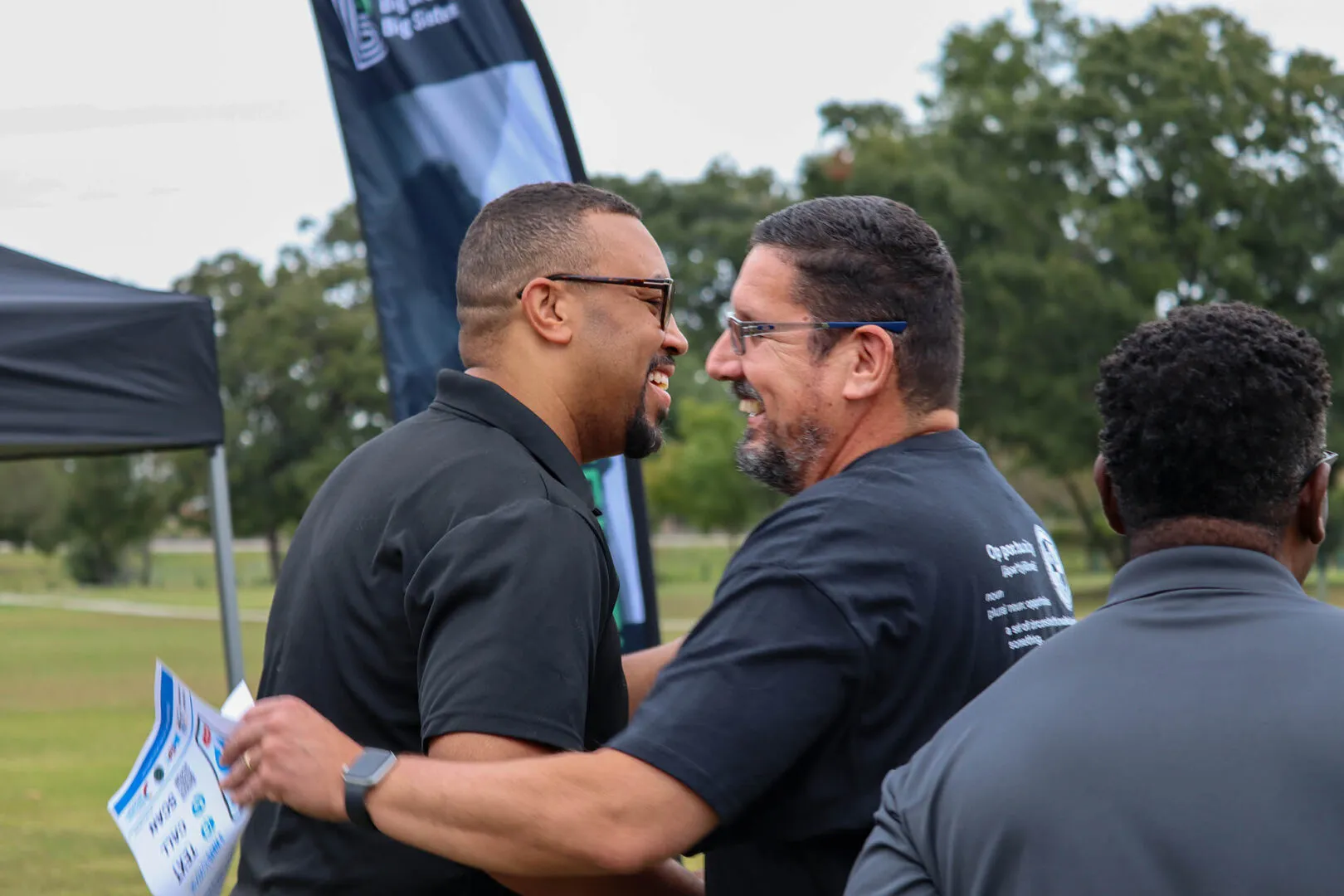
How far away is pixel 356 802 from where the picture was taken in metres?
1.88

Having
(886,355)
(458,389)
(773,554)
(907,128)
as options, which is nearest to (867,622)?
(773,554)

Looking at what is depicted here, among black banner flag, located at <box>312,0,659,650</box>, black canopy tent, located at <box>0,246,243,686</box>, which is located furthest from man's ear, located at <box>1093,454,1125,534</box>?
black canopy tent, located at <box>0,246,243,686</box>

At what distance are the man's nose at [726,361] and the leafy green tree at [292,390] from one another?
45371 millimetres

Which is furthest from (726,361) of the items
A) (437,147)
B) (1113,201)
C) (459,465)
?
(1113,201)

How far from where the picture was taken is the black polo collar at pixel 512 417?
225 centimetres

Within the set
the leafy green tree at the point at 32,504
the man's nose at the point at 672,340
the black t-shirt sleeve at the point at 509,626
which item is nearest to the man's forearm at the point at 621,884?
the black t-shirt sleeve at the point at 509,626

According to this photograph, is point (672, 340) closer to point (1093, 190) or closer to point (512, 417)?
point (512, 417)

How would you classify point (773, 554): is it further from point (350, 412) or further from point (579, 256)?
point (350, 412)

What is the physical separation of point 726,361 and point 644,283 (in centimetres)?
19

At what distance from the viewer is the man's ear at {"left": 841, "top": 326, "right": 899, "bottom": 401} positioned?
228 centimetres

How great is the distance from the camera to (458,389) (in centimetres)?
230

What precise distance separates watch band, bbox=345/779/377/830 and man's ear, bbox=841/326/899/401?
952 mm

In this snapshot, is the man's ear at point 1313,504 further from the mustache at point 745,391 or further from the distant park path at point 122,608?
the distant park path at point 122,608

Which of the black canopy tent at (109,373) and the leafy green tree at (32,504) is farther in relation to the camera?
the leafy green tree at (32,504)
